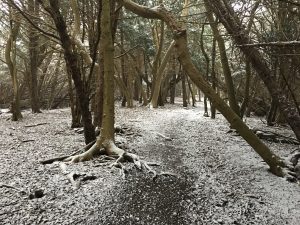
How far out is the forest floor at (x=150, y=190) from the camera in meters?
3.36

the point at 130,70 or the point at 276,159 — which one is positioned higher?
the point at 130,70

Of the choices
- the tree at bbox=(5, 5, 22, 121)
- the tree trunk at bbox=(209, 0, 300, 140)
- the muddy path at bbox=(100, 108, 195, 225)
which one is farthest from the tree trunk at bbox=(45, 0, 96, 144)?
the tree at bbox=(5, 5, 22, 121)

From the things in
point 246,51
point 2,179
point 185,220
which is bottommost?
point 185,220

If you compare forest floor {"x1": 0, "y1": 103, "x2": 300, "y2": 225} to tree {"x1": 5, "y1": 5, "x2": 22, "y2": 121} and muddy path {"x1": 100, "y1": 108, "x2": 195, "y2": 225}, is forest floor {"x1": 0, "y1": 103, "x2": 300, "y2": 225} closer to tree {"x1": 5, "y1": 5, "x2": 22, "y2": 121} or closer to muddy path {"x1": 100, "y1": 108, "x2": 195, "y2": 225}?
muddy path {"x1": 100, "y1": 108, "x2": 195, "y2": 225}

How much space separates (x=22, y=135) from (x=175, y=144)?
375cm

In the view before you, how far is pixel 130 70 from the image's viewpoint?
16.2m

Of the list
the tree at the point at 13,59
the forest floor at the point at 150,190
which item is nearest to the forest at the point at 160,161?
the forest floor at the point at 150,190

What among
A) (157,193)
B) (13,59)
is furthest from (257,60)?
(13,59)

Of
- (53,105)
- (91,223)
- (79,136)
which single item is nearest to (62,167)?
(91,223)

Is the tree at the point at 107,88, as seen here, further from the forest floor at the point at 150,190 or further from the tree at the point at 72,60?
the tree at the point at 72,60

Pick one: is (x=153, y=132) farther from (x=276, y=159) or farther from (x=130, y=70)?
(x=130, y=70)

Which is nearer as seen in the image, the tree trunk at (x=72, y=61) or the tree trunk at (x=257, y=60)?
the tree trunk at (x=257, y=60)

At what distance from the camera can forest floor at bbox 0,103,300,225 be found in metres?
3.36

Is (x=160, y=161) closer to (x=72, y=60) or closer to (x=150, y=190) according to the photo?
(x=150, y=190)
